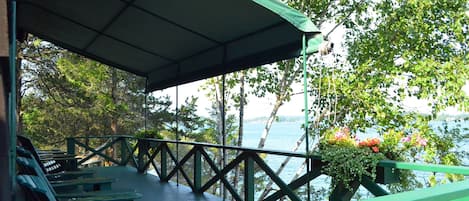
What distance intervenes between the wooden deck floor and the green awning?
5.96 ft

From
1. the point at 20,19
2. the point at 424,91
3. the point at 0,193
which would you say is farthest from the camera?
the point at 424,91

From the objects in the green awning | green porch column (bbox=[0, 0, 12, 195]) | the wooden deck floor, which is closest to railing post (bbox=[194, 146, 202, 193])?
the wooden deck floor

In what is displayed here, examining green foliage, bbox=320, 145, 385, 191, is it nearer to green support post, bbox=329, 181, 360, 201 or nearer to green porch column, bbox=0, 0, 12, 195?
green support post, bbox=329, 181, 360, 201

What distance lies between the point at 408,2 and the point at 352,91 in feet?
8.41

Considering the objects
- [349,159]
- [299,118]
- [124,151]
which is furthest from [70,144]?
[349,159]

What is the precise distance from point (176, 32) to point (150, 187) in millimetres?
2685

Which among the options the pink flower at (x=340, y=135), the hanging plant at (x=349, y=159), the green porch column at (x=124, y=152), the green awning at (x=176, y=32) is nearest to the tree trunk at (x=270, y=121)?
the green porch column at (x=124, y=152)

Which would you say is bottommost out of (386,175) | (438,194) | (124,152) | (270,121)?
(124,152)

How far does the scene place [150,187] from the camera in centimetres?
661

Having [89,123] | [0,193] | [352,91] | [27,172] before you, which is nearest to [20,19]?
[27,172]

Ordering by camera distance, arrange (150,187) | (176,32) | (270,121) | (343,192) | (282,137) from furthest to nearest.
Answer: (282,137), (270,121), (150,187), (176,32), (343,192)

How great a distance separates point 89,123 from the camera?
687 inches

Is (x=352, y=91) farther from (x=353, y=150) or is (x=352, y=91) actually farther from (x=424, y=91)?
(x=353, y=150)

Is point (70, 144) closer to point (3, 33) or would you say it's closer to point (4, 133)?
point (4, 133)
